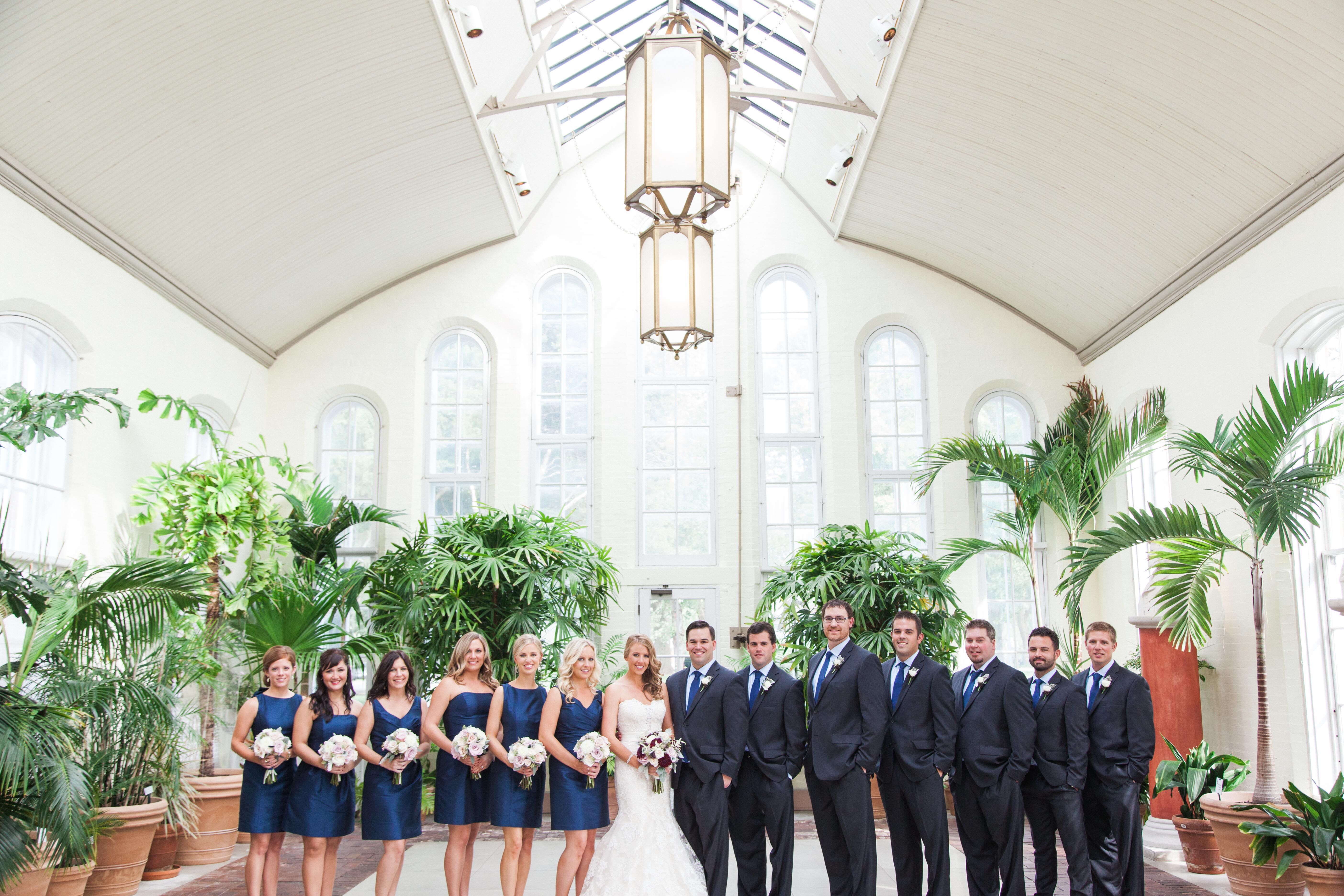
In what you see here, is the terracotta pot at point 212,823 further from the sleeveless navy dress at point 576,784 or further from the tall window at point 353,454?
the tall window at point 353,454

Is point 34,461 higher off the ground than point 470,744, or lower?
higher

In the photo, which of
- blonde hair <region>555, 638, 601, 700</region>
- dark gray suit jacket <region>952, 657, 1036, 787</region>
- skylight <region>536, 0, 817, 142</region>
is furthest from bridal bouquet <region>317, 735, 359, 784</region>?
skylight <region>536, 0, 817, 142</region>

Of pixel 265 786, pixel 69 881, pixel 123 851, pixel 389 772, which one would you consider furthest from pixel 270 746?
pixel 123 851

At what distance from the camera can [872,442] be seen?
1282 centimetres

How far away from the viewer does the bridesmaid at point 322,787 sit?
5.72m

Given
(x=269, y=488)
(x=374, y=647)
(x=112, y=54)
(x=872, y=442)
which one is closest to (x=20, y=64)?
(x=112, y=54)

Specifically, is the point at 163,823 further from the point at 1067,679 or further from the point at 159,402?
the point at 1067,679

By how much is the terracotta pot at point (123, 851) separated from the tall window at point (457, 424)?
585cm

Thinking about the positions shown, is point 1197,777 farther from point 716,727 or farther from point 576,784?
point 576,784

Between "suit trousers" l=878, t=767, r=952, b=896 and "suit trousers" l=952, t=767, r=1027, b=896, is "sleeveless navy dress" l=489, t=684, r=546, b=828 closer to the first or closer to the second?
"suit trousers" l=878, t=767, r=952, b=896

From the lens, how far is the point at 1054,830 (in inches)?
239

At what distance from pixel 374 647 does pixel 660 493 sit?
4125 millimetres

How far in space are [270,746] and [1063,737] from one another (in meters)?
4.04

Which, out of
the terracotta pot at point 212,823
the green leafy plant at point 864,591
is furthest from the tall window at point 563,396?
the terracotta pot at point 212,823
